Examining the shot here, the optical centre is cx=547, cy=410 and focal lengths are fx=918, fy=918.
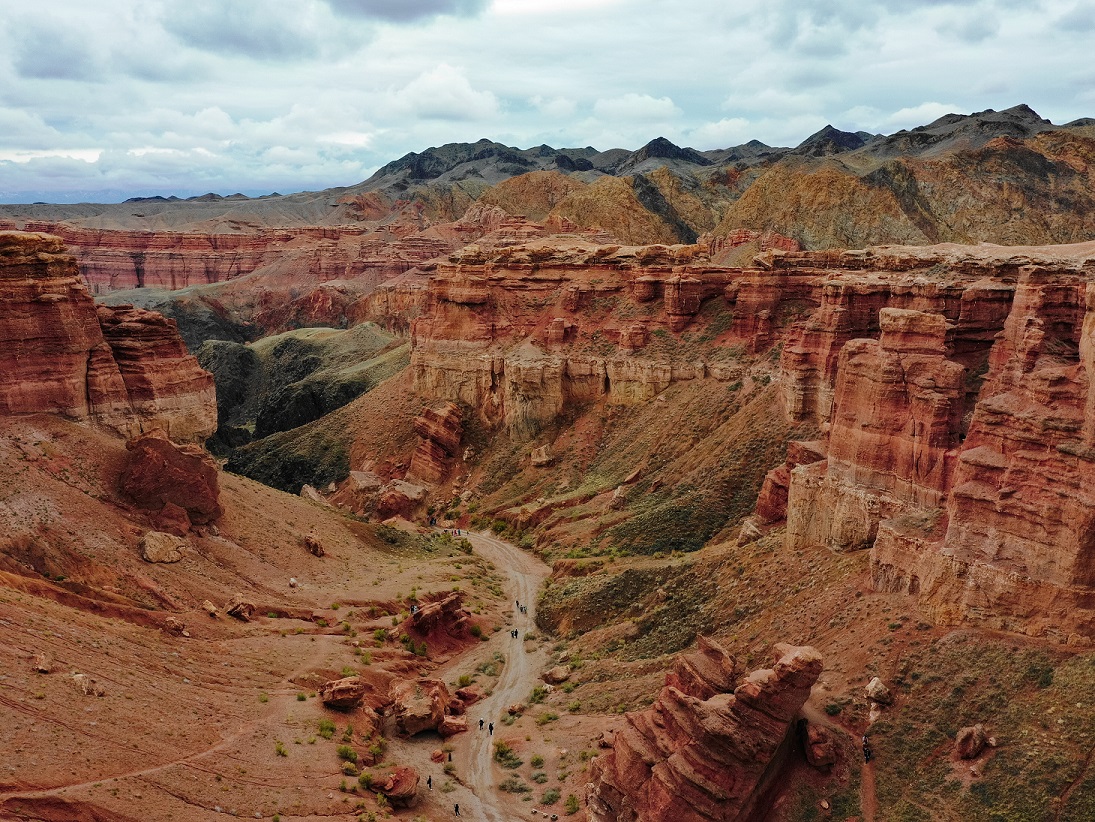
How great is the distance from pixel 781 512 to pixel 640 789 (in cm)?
2236

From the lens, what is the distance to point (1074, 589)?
92.5ft

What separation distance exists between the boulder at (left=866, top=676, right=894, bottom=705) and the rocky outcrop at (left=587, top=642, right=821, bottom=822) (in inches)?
125

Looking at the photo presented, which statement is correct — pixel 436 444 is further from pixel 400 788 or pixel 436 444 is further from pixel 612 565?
pixel 400 788

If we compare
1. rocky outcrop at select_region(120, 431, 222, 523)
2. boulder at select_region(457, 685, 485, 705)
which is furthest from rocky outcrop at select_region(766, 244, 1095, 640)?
rocky outcrop at select_region(120, 431, 222, 523)

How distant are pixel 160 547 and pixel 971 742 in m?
35.3

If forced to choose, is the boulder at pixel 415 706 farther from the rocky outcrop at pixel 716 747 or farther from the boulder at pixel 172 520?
the boulder at pixel 172 520

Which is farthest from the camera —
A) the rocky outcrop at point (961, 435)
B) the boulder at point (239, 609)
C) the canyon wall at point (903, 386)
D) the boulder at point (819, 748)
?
the boulder at point (239, 609)

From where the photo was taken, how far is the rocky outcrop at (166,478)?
1825 inches

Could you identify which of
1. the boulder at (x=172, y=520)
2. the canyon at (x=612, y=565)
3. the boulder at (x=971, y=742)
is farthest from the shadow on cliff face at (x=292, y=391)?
→ the boulder at (x=971, y=742)

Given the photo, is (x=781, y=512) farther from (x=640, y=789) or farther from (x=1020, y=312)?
(x=640, y=789)

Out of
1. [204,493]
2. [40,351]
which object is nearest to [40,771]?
[204,493]

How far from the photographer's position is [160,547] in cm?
4369

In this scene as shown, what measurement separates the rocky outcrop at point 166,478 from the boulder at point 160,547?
8.39 ft

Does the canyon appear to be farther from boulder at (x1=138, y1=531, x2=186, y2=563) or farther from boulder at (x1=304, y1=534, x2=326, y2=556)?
boulder at (x1=304, y1=534, x2=326, y2=556)
